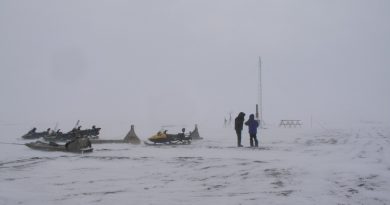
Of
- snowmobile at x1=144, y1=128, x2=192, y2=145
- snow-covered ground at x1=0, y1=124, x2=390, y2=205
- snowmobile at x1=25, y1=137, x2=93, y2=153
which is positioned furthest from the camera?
snowmobile at x1=144, y1=128, x2=192, y2=145

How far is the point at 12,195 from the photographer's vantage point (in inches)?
351

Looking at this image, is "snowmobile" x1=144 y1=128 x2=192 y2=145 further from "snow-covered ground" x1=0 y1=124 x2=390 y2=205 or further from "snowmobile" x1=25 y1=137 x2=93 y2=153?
"snow-covered ground" x1=0 y1=124 x2=390 y2=205

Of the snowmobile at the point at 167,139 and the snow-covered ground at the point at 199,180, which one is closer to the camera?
the snow-covered ground at the point at 199,180

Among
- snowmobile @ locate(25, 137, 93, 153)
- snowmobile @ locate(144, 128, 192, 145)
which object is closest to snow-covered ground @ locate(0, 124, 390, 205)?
snowmobile @ locate(25, 137, 93, 153)

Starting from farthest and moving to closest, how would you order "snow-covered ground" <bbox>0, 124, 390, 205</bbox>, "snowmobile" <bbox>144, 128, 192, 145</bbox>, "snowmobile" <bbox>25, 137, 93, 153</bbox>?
"snowmobile" <bbox>144, 128, 192, 145</bbox> → "snowmobile" <bbox>25, 137, 93, 153</bbox> → "snow-covered ground" <bbox>0, 124, 390, 205</bbox>

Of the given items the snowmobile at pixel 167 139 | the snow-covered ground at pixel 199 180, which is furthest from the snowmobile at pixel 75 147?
the snowmobile at pixel 167 139

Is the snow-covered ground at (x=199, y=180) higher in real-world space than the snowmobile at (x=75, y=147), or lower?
lower

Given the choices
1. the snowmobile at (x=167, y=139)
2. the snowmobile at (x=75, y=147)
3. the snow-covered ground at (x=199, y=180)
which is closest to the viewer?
the snow-covered ground at (x=199, y=180)

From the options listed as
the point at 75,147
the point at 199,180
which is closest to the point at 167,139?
the point at 75,147

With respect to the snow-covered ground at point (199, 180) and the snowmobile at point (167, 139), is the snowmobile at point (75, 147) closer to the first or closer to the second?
the snow-covered ground at point (199, 180)

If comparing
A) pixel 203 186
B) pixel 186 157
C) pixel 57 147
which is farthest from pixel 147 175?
pixel 57 147

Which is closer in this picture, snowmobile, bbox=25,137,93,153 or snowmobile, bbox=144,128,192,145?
snowmobile, bbox=25,137,93,153

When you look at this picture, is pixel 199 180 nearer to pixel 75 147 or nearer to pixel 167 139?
pixel 75 147

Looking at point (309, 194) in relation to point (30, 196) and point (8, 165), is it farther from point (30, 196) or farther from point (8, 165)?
point (8, 165)
